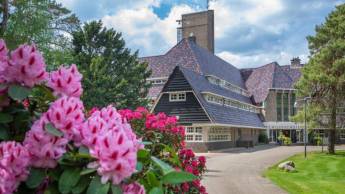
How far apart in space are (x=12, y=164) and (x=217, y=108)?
4047cm

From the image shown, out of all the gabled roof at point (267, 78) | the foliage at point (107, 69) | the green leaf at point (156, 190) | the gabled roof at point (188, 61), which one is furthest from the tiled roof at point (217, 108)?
the green leaf at point (156, 190)

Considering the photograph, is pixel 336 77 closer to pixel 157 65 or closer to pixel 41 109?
pixel 157 65

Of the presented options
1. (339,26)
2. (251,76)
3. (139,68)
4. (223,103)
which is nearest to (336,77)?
(339,26)

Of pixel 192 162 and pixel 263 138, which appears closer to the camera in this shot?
pixel 192 162

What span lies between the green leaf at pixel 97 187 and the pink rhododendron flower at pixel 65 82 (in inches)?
21.9

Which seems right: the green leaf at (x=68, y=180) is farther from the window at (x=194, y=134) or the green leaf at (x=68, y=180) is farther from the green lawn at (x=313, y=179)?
the window at (x=194, y=134)

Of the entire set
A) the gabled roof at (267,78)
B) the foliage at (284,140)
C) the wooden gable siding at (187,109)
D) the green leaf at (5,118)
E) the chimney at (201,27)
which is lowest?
the foliage at (284,140)

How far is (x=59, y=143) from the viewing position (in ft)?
5.51

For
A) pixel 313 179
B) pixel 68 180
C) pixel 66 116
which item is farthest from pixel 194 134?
pixel 68 180

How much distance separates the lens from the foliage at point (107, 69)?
31453mm

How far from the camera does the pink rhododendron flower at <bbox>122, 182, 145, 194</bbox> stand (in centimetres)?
173

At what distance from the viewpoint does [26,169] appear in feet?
5.52

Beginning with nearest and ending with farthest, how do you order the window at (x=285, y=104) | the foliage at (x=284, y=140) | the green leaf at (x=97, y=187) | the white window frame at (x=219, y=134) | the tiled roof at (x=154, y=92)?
the green leaf at (x=97, y=187), the white window frame at (x=219, y=134), the tiled roof at (x=154, y=92), the foliage at (x=284, y=140), the window at (x=285, y=104)

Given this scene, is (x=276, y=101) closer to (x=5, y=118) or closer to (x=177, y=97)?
(x=177, y=97)
